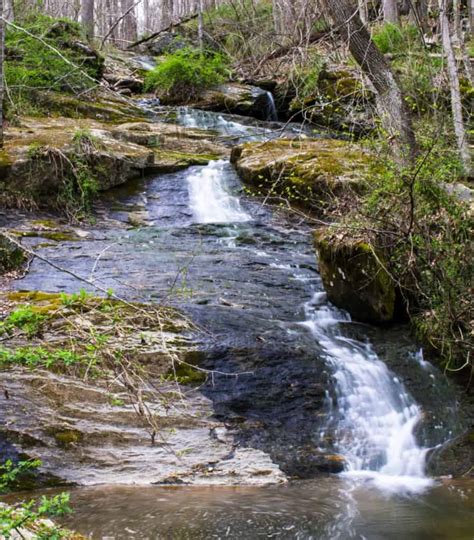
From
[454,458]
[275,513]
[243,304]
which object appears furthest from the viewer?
[243,304]

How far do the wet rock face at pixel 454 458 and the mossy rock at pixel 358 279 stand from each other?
6.84 feet

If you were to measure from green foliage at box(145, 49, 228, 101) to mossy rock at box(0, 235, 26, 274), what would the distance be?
1175 centimetres

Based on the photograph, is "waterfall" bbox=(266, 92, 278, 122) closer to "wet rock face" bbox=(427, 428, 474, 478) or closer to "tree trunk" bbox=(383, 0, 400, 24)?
"tree trunk" bbox=(383, 0, 400, 24)

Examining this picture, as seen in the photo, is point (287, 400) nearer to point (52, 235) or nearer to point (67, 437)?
point (67, 437)

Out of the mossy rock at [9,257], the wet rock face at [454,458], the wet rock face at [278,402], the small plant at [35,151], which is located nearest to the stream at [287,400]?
the wet rock face at [278,402]

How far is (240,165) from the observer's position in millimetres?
13625

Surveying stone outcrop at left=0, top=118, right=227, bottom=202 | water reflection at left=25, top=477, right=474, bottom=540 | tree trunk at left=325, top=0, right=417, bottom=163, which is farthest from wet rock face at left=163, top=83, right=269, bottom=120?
water reflection at left=25, top=477, right=474, bottom=540

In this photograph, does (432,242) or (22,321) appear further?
(432,242)

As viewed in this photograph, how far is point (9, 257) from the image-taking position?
9156 millimetres

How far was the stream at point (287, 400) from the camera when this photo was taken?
15.2 ft

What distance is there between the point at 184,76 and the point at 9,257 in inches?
473

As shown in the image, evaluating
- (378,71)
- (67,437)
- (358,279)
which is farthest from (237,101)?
(67,437)

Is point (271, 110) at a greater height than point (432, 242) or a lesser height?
greater

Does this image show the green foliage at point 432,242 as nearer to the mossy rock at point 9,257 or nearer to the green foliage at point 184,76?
the mossy rock at point 9,257
